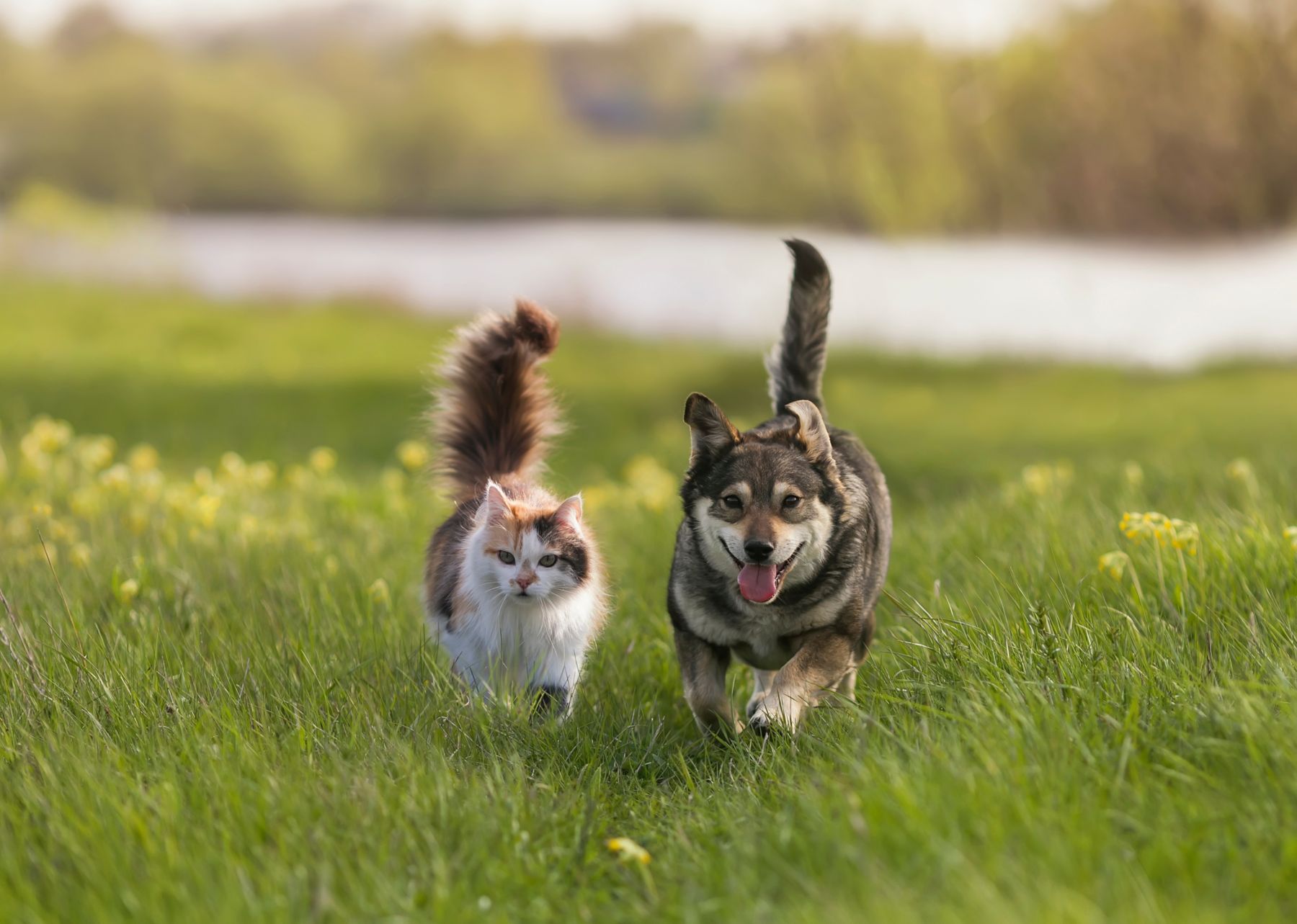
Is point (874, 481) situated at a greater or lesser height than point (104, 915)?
greater

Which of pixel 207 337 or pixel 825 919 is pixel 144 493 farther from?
pixel 207 337

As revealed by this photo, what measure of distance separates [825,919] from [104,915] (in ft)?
5.56

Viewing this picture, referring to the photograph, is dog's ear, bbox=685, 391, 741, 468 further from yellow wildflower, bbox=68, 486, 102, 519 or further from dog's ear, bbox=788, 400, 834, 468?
yellow wildflower, bbox=68, 486, 102, 519

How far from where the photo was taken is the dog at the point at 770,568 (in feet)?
14.0

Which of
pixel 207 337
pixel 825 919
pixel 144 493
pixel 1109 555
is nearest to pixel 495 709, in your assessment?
pixel 825 919

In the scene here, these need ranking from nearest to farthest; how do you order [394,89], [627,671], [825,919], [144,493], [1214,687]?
[825,919]
[1214,687]
[627,671]
[144,493]
[394,89]

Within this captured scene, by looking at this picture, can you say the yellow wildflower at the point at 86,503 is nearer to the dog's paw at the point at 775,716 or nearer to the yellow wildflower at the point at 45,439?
the yellow wildflower at the point at 45,439

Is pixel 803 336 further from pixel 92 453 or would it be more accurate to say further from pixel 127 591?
pixel 92 453

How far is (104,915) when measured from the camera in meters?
2.89

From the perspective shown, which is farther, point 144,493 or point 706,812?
point 144,493

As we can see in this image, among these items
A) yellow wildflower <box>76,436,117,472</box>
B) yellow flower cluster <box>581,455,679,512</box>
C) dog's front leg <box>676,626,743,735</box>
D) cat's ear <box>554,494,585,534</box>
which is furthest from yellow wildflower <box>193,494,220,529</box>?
dog's front leg <box>676,626,743,735</box>

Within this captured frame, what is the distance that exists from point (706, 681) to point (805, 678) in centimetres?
39

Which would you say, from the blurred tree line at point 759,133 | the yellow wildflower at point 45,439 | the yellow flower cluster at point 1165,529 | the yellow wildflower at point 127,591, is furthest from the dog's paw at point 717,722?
the blurred tree line at point 759,133

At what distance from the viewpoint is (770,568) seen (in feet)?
14.0
